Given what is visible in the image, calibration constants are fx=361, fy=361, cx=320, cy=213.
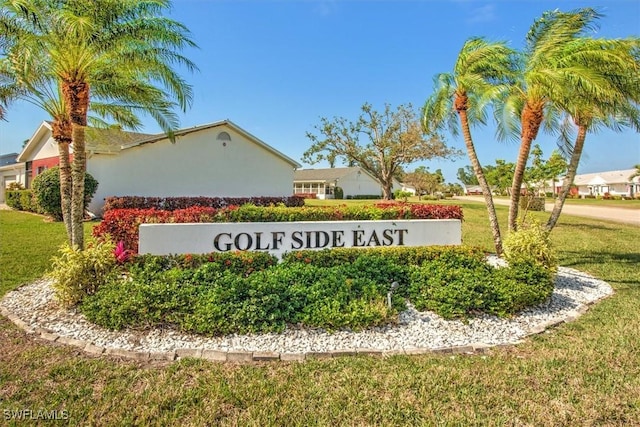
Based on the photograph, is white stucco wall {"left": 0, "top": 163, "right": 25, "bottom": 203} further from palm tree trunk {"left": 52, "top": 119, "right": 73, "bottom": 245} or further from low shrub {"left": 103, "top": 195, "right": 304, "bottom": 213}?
palm tree trunk {"left": 52, "top": 119, "right": 73, "bottom": 245}

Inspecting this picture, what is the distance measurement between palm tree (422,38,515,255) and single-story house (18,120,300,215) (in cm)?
1202

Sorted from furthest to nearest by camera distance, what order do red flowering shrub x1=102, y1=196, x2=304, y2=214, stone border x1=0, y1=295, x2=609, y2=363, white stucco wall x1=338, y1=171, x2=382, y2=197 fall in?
white stucco wall x1=338, y1=171, x2=382, y2=197
red flowering shrub x1=102, y1=196, x2=304, y2=214
stone border x1=0, y1=295, x2=609, y2=363

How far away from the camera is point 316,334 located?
437 centimetres

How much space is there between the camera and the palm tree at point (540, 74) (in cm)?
684

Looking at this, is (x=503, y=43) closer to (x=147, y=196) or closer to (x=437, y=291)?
(x=437, y=291)

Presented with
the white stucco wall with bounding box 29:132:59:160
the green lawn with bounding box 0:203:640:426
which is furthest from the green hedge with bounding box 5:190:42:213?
the green lawn with bounding box 0:203:640:426

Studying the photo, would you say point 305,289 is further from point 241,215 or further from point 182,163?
point 182,163

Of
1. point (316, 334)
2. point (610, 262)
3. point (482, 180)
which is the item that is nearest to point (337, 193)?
point (610, 262)

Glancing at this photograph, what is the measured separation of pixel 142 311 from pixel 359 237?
12.4 feet

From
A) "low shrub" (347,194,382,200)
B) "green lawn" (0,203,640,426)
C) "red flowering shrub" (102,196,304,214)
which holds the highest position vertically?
"low shrub" (347,194,382,200)

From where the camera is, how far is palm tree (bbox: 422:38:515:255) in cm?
791

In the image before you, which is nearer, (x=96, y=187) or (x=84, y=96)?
(x=84, y=96)

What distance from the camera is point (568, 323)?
16.4ft

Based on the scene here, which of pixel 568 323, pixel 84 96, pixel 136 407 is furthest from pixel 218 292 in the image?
pixel 568 323
